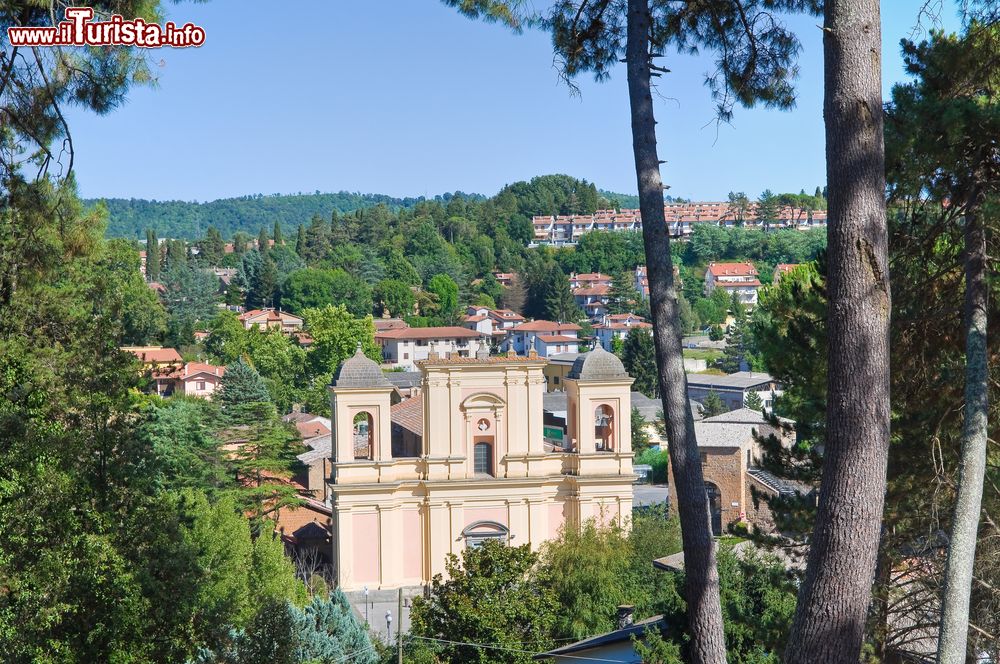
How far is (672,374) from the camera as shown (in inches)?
235

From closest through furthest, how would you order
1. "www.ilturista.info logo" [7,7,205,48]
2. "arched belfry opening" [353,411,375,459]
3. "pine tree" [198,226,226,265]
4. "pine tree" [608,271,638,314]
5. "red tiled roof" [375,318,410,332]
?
1. "www.ilturista.info logo" [7,7,205,48]
2. "arched belfry opening" [353,411,375,459]
3. "red tiled roof" [375,318,410,332]
4. "pine tree" [608,271,638,314]
5. "pine tree" [198,226,226,265]

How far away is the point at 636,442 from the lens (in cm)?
3991

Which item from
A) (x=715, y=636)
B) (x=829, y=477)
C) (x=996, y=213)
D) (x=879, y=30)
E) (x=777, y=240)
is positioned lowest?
(x=715, y=636)

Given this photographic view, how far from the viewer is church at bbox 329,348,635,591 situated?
2241 centimetres

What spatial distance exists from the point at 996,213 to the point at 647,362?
1813 inches

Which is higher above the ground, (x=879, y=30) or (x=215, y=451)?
(x=879, y=30)

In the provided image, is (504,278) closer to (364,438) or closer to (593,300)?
(593,300)

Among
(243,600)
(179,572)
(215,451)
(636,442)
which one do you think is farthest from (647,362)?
(179,572)

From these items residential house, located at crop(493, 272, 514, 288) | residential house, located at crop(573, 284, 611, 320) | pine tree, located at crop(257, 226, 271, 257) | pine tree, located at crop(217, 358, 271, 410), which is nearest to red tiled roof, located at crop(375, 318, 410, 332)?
residential house, located at crop(573, 284, 611, 320)

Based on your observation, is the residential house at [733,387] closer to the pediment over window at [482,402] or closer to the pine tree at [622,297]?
the pediment over window at [482,402]

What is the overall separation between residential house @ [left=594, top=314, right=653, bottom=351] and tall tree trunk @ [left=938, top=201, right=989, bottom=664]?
63.2 metres

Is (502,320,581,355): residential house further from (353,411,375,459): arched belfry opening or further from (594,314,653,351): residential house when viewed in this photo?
(353,411,375,459): arched belfry opening

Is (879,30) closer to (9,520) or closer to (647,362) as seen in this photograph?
(9,520)

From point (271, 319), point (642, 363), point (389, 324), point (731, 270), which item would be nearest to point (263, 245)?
point (271, 319)
